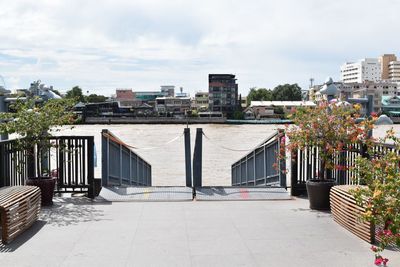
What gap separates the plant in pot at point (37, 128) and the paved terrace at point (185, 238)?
475 mm

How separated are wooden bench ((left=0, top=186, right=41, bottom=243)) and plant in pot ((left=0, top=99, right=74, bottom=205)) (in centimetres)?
125

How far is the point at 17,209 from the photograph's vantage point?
6023mm

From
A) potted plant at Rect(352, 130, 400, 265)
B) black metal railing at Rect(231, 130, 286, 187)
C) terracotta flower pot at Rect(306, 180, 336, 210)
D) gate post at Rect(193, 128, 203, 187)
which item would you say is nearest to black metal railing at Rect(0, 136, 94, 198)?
gate post at Rect(193, 128, 203, 187)

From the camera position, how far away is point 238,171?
1644cm

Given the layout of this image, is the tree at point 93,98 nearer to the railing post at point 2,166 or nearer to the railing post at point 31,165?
the railing post at point 31,165

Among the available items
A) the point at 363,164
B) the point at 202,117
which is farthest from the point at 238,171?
the point at 202,117

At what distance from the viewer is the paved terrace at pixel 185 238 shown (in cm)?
524

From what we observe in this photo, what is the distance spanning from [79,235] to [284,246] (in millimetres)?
2504

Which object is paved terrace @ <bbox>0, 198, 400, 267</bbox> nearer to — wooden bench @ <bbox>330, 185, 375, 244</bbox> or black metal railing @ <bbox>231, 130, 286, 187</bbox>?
wooden bench @ <bbox>330, 185, 375, 244</bbox>

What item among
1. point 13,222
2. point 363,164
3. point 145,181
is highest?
point 363,164

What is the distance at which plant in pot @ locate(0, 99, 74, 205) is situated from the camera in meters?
8.06

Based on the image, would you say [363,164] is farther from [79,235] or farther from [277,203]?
[277,203]

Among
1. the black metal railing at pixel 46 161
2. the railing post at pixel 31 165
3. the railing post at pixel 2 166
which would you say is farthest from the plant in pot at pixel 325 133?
the railing post at pixel 2 166

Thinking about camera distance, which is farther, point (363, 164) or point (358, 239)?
point (358, 239)
